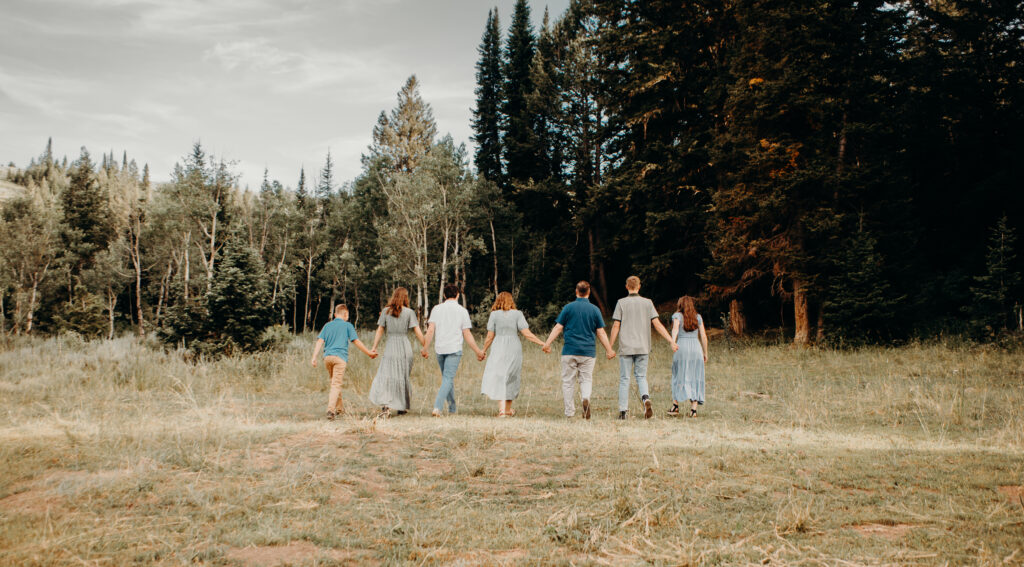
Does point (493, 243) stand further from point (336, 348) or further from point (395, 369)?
point (395, 369)

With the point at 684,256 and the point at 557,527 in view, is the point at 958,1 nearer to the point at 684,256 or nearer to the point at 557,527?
the point at 684,256

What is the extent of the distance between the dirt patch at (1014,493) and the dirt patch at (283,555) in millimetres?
4989

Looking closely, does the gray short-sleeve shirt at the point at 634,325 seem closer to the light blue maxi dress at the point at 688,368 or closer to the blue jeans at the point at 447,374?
the light blue maxi dress at the point at 688,368

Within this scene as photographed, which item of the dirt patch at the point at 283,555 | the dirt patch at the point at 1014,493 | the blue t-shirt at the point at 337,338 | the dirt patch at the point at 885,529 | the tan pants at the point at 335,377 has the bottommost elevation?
the dirt patch at the point at 283,555

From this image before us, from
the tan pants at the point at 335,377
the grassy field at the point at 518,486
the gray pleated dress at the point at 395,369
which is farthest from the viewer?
the gray pleated dress at the point at 395,369

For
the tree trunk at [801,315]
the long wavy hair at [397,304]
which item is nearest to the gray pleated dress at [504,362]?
the long wavy hair at [397,304]

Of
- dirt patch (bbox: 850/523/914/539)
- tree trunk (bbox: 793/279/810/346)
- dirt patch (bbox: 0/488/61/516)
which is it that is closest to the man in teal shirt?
dirt patch (bbox: 850/523/914/539)

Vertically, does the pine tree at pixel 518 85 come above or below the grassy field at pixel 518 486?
above

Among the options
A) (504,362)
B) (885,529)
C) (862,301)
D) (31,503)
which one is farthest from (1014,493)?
(862,301)

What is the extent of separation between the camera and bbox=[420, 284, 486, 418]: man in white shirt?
30.9ft

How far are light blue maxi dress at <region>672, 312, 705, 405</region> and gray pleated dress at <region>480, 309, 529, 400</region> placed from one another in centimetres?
276

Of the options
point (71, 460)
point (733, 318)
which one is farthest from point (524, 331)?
point (733, 318)

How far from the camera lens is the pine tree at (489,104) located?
4559 cm

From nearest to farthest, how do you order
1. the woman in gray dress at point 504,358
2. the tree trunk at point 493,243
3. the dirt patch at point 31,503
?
the dirt patch at point 31,503 → the woman in gray dress at point 504,358 → the tree trunk at point 493,243
